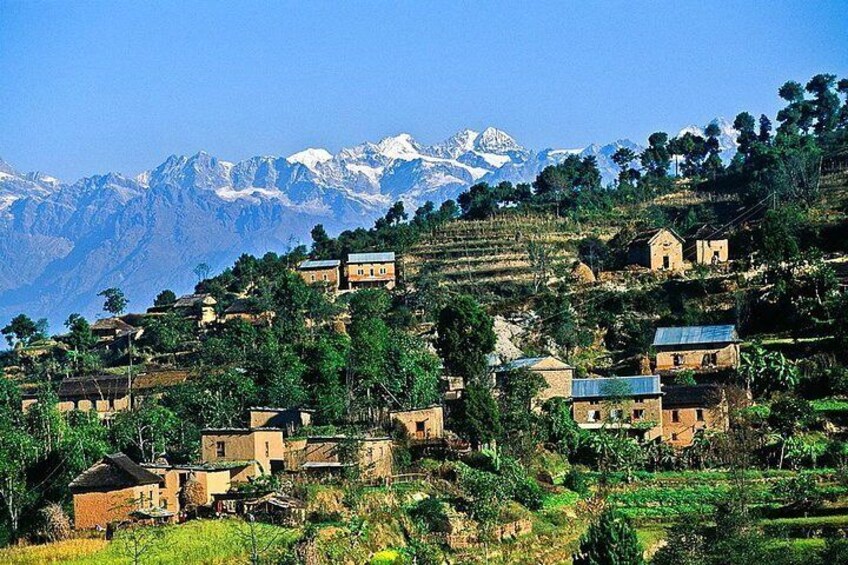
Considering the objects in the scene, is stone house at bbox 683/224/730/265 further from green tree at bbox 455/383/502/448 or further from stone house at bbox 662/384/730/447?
green tree at bbox 455/383/502/448

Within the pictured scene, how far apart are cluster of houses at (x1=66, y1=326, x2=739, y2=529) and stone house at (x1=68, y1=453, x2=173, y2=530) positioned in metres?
0.02

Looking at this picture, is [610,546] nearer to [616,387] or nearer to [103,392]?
[616,387]

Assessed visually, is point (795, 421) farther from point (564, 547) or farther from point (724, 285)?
point (724, 285)

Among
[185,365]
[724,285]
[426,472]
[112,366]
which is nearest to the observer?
[426,472]

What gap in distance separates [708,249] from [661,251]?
249 cm

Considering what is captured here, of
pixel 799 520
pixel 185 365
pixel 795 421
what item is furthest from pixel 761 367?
pixel 185 365

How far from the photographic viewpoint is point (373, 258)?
72.5 meters

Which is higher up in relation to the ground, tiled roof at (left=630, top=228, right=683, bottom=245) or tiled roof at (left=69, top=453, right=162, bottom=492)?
tiled roof at (left=630, top=228, right=683, bottom=245)

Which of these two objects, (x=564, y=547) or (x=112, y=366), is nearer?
(x=564, y=547)

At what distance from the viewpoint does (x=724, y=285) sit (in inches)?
2235

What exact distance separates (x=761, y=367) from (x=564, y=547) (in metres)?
14.2

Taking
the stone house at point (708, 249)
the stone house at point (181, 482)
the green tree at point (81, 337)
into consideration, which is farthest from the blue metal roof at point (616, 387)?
the green tree at point (81, 337)

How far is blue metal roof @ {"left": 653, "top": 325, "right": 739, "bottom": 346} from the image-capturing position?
4838 centimetres

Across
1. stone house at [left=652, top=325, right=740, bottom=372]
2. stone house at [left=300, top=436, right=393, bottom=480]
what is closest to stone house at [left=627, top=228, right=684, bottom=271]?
stone house at [left=652, top=325, right=740, bottom=372]
